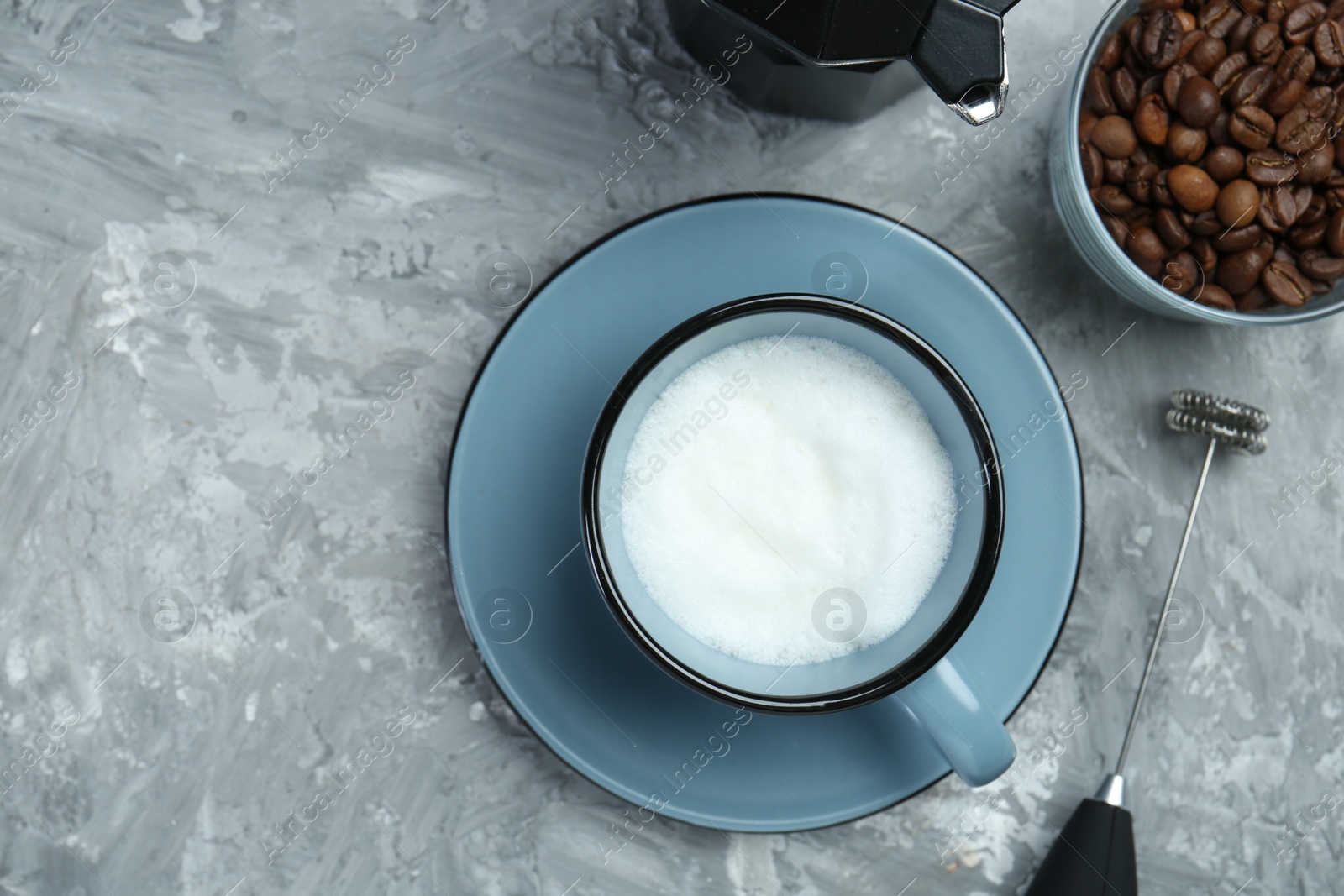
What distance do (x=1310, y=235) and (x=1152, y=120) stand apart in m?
0.15

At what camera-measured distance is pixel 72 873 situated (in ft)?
2.67

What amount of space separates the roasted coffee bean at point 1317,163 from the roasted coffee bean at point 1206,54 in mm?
95

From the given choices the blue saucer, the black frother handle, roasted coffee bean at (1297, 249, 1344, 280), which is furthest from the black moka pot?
the black frother handle

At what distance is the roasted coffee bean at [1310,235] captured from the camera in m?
0.72

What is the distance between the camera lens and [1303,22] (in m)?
0.71

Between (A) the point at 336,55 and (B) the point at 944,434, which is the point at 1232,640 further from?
(A) the point at 336,55

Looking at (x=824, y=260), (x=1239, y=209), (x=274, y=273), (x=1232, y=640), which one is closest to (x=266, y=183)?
(x=274, y=273)

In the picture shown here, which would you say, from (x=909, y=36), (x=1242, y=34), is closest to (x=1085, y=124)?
(x=1242, y=34)

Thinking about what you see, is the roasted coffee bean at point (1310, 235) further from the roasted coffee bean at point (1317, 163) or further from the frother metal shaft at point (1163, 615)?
the frother metal shaft at point (1163, 615)

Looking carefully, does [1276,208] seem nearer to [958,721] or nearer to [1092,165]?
[1092,165]

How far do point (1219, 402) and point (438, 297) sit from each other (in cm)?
65

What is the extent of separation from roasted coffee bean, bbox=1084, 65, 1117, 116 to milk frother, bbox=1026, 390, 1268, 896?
24cm

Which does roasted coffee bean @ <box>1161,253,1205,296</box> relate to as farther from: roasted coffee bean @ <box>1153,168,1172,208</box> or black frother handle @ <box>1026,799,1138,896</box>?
black frother handle @ <box>1026,799,1138,896</box>

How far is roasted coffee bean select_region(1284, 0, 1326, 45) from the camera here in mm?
708
